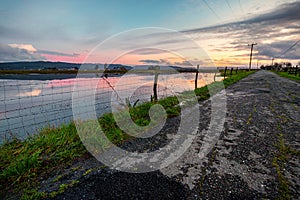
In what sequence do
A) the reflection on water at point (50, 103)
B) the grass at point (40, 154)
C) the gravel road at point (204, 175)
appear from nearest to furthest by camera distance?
the gravel road at point (204, 175), the grass at point (40, 154), the reflection on water at point (50, 103)

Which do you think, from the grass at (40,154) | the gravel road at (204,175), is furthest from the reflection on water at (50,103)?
the gravel road at (204,175)

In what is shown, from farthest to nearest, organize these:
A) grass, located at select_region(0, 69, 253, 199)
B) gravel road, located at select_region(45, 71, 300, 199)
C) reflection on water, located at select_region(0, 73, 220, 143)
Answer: reflection on water, located at select_region(0, 73, 220, 143) < grass, located at select_region(0, 69, 253, 199) < gravel road, located at select_region(45, 71, 300, 199)

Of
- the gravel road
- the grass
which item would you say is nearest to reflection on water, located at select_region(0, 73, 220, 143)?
the grass

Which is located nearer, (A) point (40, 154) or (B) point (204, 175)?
(B) point (204, 175)

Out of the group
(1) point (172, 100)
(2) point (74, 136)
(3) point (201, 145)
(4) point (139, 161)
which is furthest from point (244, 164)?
(1) point (172, 100)

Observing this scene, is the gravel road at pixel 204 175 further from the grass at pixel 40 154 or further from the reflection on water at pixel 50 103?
the reflection on water at pixel 50 103

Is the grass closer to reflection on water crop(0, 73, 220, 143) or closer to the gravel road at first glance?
the gravel road

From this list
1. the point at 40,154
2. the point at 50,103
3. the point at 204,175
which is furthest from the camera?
the point at 50,103

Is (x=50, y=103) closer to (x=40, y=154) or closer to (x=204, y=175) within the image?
(x=40, y=154)

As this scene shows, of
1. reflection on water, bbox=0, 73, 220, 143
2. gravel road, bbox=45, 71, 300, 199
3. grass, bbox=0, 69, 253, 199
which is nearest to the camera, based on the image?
gravel road, bbox=45, 71, 300, 199

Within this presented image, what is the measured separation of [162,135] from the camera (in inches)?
159

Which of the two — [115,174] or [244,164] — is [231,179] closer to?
[244,164]

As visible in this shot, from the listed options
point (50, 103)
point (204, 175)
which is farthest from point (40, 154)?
point (204, 175)

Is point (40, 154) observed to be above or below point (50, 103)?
below
